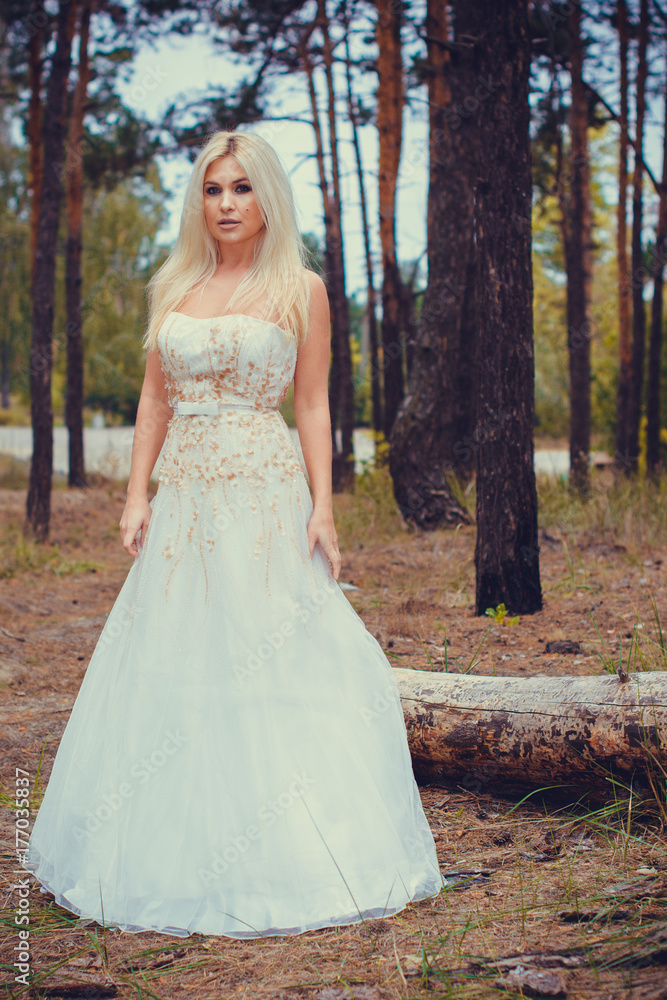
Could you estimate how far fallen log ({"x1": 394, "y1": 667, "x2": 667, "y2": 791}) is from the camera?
274cm

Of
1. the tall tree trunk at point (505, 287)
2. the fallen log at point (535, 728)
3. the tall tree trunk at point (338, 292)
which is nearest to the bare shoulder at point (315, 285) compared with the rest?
the fallen log at point (535, 728)

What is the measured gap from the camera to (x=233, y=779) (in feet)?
7.91

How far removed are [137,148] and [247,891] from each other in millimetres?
12681

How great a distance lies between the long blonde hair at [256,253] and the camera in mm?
2771

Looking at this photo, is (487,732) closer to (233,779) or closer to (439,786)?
(439,786)

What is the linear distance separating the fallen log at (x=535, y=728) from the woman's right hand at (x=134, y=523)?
126cm

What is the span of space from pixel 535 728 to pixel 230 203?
6.97 feet

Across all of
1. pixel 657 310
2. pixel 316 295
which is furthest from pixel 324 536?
pixel 657 310

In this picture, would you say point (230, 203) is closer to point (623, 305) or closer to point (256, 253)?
point (256, 253)

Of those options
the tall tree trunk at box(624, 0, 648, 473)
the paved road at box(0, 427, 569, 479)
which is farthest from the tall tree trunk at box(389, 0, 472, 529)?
the paved road at box(0, 427, 569, 479)

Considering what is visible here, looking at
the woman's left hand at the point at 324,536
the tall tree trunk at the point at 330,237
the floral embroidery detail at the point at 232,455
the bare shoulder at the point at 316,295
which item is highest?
the tall tree trunk at the point at 330,237

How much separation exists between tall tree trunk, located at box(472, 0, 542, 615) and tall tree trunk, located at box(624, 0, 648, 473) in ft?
26.0

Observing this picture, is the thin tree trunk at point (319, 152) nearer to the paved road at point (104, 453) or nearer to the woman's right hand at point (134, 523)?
the paved road at point (104, 453)

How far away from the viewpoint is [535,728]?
9.61 ft
